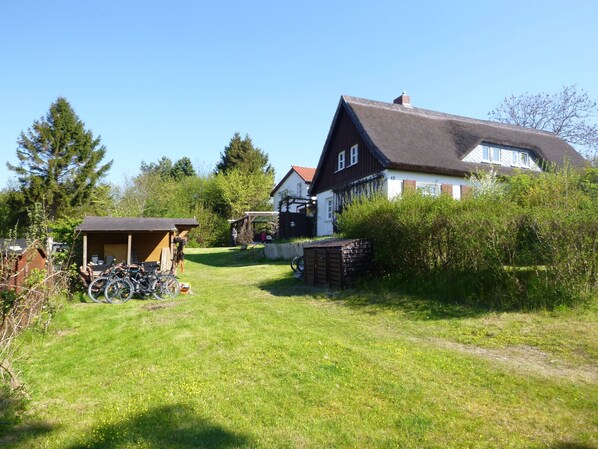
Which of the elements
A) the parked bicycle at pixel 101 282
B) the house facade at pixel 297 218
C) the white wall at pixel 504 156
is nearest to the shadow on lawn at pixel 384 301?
the parked bicycle at pixel 101 282

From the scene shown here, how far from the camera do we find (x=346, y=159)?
2314 cm

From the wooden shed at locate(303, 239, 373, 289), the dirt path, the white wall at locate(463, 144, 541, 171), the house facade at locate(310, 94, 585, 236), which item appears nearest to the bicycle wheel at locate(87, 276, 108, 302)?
the wooden shed at locate(303, 239, 373, 289)

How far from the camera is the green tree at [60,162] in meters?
29.6

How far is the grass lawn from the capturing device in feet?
11.8

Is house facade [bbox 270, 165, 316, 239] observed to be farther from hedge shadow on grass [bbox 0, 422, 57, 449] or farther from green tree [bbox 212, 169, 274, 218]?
hedge shadow on grass [bbox 0, 422, 57, 449]

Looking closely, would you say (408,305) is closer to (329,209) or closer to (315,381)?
(315,381)

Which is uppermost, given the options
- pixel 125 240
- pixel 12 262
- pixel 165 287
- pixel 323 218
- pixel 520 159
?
pixel 520 159

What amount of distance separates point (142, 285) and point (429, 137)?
16641mm

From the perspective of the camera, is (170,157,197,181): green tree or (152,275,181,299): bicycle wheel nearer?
(152,275,181,299): bicycle wheel

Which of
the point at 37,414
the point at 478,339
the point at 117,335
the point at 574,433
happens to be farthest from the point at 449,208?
the point at 37,414

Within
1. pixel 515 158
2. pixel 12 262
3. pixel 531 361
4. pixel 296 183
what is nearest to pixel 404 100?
pixel 515 158

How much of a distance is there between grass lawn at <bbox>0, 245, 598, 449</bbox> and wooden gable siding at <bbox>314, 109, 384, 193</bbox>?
12921 millimetres

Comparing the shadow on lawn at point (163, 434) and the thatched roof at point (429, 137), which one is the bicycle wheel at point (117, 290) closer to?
the shadow on lawn at point (163, 434)

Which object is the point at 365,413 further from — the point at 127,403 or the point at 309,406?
the point at 127,403
